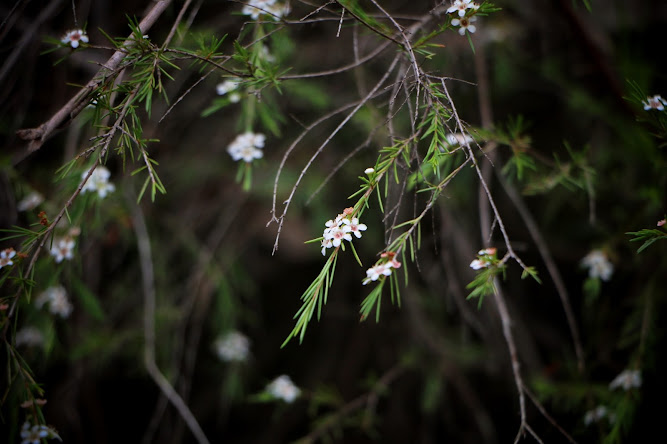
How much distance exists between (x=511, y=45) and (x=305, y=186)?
1306 millimetres

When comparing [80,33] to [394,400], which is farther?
[394,400]

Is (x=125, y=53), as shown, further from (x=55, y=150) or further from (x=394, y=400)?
(x=394, y=400)

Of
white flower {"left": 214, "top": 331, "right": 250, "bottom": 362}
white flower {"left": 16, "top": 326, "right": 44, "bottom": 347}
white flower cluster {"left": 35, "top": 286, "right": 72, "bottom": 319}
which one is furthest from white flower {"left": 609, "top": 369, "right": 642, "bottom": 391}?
white flower {"left": 16, "top": 326, "right": 44, "bottom": 347}

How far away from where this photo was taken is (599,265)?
63.1 inches

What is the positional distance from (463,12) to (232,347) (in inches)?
67.0

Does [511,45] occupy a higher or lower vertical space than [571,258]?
higher

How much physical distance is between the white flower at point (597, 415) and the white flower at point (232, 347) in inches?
55.7

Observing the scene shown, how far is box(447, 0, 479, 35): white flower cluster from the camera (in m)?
0.99

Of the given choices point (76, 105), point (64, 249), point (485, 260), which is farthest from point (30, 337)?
point (485, 260)

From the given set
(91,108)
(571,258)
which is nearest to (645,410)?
(571,258)

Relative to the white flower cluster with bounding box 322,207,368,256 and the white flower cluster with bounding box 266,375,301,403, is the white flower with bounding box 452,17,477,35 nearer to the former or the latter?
the white flower cluster with bounding box 322,207,368,256

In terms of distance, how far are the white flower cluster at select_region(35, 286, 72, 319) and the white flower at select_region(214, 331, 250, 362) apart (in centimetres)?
69

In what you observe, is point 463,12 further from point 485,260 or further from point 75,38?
point 75,38

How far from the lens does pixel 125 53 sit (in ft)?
3.38
